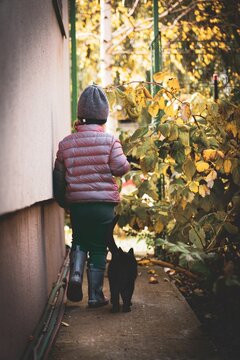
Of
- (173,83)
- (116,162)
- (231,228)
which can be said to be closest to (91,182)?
(116,162)

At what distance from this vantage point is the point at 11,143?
222 cm

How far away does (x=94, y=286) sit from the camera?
3848 millimetres

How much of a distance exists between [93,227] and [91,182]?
369 millimetres

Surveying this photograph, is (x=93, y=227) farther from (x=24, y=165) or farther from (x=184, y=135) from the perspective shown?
(x=24, y=165)

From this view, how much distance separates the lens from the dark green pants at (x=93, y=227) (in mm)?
3824

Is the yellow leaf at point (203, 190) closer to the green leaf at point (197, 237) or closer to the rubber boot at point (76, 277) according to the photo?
the green leaf at point (197, 237)

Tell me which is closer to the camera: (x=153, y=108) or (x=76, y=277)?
(x=76, y=277)

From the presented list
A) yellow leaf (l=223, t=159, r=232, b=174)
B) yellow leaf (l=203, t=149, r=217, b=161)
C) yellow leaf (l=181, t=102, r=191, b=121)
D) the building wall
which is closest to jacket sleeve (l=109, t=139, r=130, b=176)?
the building wall

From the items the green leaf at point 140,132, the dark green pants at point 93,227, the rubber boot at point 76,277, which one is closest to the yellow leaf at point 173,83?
the green leaf at point 140,132

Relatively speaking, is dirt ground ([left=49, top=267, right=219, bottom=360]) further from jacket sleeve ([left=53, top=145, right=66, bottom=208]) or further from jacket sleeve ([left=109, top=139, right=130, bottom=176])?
jacket sleeve ([left=109, top=139, right=130, bottom=176])

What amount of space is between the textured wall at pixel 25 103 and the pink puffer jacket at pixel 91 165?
163mm

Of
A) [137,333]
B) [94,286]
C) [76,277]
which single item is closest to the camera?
[137,333]

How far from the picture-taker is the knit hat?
3918 millimetres

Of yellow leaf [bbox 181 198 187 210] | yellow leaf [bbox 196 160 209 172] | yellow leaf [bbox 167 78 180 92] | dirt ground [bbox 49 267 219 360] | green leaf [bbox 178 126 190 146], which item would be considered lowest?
dirt ground [bbox 49 267 219 360]
